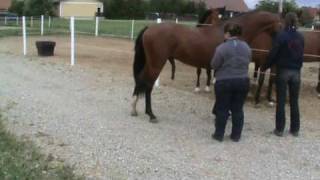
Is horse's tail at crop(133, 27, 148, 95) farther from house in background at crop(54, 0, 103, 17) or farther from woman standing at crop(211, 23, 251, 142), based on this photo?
house in background at crop(54, 0, 103, 17)

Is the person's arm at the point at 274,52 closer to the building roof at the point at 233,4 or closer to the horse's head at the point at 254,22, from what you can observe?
the horse's head at the point at 254,22

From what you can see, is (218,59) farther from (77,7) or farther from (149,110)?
(77,7)

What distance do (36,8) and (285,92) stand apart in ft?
199

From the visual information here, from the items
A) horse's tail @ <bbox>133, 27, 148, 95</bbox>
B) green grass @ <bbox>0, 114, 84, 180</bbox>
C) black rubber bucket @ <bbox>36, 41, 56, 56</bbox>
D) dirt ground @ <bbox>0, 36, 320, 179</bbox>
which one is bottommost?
dirt ground @ <bbox>0, 36, 320, 179</bbox>

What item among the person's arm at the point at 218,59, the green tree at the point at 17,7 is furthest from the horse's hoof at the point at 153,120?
the green tree at the point at 17,7

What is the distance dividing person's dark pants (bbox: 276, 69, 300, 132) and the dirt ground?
243 mm

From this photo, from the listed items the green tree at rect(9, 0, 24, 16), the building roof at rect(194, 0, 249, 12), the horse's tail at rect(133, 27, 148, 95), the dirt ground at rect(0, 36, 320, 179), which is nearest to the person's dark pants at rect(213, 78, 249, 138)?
the dirt ground at rect(0, 36, 320, 179)

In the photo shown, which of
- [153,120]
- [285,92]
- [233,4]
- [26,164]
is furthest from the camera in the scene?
[233,4]

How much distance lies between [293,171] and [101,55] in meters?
15.3

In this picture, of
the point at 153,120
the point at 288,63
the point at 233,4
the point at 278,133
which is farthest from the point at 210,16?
the point at 233,4

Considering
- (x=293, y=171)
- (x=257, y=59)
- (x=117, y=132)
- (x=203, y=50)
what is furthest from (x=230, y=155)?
(x=257, y=59)

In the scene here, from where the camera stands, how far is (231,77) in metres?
8.35

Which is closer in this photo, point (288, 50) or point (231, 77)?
point (231, 77)

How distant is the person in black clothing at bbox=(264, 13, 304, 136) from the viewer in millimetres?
8766
